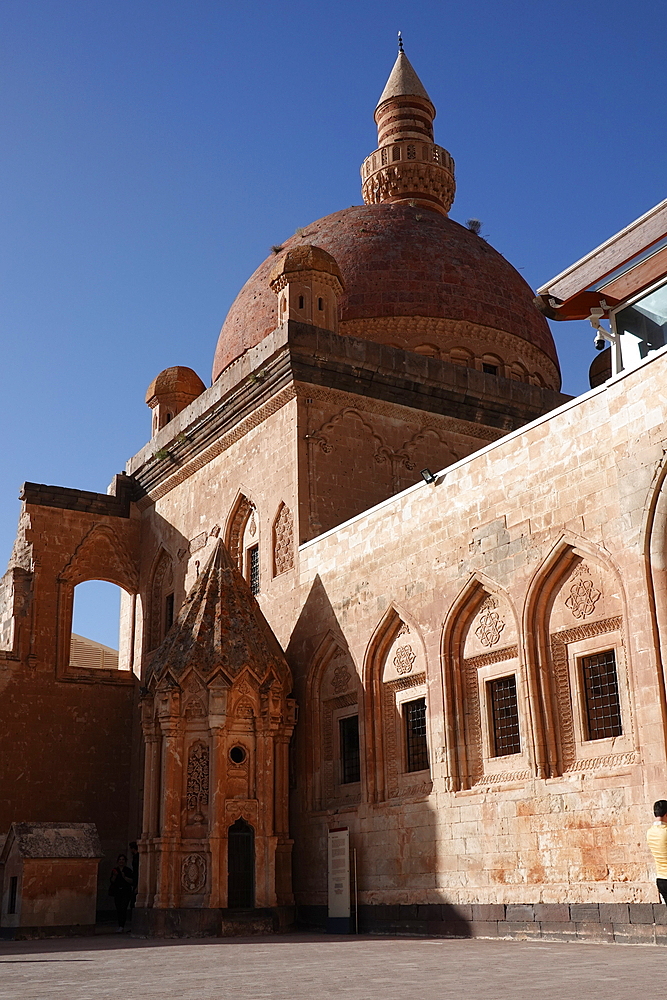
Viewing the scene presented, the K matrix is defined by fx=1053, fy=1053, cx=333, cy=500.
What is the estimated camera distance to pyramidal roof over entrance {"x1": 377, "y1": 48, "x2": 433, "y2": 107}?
945 inches

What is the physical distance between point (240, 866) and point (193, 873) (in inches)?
23.8

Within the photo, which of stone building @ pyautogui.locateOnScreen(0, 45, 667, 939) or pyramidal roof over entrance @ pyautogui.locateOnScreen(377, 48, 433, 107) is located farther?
pyramidal roof over entrance @ pyautogui.locateOnScreen(377, 48, 433, 107)

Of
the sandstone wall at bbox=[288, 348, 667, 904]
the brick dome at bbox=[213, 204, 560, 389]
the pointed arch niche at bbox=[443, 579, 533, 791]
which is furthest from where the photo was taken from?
the brick dome at bbox=[213, 204, 560, 389]

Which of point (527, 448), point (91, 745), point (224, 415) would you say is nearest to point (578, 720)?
point (527, 448)

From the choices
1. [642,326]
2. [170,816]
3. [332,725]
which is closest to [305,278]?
[332,725]

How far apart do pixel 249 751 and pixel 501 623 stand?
4002mm

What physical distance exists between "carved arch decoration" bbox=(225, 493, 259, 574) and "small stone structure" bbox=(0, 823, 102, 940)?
4.91 meters

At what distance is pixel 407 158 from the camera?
2295 cm

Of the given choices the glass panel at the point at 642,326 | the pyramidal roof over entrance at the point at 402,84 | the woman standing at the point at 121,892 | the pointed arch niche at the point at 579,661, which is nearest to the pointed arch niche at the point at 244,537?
the woman standing at the point at 121,892

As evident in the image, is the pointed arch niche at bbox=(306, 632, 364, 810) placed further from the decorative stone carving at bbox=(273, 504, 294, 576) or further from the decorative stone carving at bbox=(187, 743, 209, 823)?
the decorative stone carving at bbox=(273, 504, 294, 576)

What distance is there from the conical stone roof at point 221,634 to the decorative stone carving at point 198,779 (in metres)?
1.00

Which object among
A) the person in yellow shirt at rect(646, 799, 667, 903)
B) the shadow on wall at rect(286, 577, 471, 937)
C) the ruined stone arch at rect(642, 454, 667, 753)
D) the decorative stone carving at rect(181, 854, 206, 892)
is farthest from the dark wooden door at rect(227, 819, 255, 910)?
the person in yellow shirt at rect(646, 799, 667, 903)

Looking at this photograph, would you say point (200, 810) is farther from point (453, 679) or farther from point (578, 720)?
point (578, 720)

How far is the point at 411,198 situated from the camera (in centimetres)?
2255
